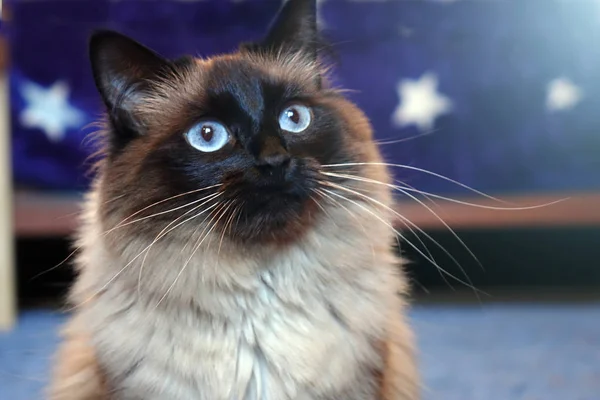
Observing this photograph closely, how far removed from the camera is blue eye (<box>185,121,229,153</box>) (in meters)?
0.88

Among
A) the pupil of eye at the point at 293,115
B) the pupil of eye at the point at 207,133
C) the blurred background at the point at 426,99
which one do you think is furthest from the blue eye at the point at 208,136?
the blurred background at the point at 426,99

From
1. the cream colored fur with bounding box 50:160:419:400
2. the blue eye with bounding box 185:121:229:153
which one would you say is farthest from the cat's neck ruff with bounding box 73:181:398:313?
the blue eye with bounding box 185:121:229:153

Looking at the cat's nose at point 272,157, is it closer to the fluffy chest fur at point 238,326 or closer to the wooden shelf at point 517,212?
the fluffy chest fur at point 238,326

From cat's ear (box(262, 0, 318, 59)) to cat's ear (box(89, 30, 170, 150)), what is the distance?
0.60ft

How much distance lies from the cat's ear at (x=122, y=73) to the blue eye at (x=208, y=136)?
108 millimetres

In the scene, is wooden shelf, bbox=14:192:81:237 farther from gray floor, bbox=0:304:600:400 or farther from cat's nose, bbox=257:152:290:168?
cat's nose, bbox=257:152:290:168

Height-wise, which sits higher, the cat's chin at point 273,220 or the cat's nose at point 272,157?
the cat's nose at point 272,157

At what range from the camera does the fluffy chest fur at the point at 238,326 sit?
873 millimetres

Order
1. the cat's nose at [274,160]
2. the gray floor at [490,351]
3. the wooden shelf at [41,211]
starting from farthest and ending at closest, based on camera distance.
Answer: the wooden shelf at [41,211] < the gray floor at [490,351] < the cat's nose at [274,160]

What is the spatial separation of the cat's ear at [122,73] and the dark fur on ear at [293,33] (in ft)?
0.57

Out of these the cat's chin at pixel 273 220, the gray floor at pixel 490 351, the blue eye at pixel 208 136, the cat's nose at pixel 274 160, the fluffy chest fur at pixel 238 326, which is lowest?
the gray floor at pixel 490 351

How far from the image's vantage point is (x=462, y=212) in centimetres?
197

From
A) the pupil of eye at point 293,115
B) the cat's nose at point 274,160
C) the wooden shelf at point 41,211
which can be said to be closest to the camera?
the cat's nose at point 274,160

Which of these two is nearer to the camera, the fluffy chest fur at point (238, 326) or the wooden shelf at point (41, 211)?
the fluffy chest fur at point (238, 326)
